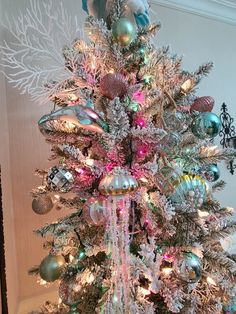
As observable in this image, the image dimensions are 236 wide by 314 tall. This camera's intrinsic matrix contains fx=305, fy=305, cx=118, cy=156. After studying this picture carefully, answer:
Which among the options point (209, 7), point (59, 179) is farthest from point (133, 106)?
point (209, 7)

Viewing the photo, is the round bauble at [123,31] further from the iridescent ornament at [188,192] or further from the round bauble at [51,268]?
the round bauble at [51,268]

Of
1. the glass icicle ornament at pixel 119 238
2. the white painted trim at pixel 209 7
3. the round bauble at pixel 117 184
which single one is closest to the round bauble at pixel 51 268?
the glass icicle ornament at pixel 119 238

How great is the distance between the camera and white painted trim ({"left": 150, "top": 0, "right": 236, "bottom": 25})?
1936 millimetres

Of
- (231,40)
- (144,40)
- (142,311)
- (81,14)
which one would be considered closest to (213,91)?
(231,40)

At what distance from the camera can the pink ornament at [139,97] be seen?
0.92 meters

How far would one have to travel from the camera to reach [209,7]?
206 cm

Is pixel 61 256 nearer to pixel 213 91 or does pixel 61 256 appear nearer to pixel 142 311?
pixel 142 311

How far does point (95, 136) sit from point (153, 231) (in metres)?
0.32

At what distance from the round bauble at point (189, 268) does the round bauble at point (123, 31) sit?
0.62 meters

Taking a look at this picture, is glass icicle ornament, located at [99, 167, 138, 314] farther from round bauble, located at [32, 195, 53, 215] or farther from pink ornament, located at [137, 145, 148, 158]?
round bauble, located at [32, 195, 53, 215]

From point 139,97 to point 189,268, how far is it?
0.51 metres

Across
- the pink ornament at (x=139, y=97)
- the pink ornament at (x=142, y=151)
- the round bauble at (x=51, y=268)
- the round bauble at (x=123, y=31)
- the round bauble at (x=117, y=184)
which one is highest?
the round bauble at (x=123, y=31)

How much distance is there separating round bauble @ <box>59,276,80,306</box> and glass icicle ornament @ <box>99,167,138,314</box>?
134 mm

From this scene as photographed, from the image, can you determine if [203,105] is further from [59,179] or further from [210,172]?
[59,179]
